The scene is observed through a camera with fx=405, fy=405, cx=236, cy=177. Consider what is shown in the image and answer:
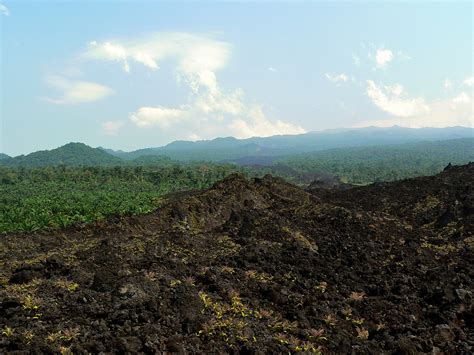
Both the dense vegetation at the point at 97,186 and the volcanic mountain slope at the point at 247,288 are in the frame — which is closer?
the volcanic mountain slope at the point at 247,288

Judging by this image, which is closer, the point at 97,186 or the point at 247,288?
the point at 247,288

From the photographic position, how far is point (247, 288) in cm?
1236

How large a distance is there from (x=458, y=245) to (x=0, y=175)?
294 feet

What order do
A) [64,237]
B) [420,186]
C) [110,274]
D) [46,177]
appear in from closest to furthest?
1. [110,274]
2. [64,237]
3. [420,186]
4. [46,177]

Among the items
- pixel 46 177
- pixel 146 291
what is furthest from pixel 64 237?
pixel 46 177

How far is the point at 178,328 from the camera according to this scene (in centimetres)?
911

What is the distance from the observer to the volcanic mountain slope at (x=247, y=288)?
886 centimetres

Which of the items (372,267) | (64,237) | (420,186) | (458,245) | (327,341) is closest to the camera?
(327,341)

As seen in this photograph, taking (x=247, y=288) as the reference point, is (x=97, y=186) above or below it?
below

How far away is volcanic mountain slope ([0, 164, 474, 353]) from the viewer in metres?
8.86

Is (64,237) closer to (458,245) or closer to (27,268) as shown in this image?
(27,268)

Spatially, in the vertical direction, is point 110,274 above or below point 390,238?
above

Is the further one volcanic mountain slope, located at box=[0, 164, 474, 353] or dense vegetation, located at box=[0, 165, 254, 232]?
dense vegetation, located at box=[0, 165, 254, 232]

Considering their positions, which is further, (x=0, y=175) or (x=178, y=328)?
(x=0, y=175)
